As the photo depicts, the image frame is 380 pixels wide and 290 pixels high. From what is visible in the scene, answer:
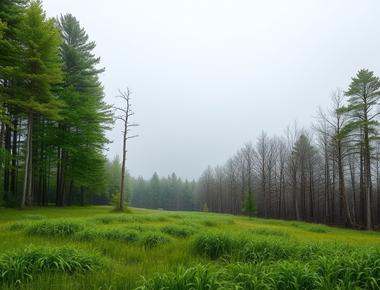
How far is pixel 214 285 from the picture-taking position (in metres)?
3.46

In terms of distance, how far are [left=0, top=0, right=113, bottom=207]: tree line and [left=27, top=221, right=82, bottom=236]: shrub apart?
38.9 ft

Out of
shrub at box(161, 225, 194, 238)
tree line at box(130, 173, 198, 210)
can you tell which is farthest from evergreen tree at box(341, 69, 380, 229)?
tree line at box(130, 173, 198, 210)

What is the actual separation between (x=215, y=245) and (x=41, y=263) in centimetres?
358

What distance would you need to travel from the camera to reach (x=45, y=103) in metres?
23.1

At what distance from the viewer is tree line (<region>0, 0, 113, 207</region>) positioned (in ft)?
70.1

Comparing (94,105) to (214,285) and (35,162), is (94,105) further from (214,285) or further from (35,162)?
(214,285)

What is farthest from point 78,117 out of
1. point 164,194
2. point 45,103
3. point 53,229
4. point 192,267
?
point 164,194

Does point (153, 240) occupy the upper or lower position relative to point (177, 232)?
upper

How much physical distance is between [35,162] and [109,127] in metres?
9.15

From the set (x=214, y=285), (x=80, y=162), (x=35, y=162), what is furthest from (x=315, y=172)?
(x=214, y=285)

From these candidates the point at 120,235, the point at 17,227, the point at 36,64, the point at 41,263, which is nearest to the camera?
the point at 41,263

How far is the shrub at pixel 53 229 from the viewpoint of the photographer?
27.6ft

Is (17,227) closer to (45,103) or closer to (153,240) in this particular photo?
(153,240)

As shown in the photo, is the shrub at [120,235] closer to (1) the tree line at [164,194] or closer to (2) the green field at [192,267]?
(2) the green field at [192,267]
